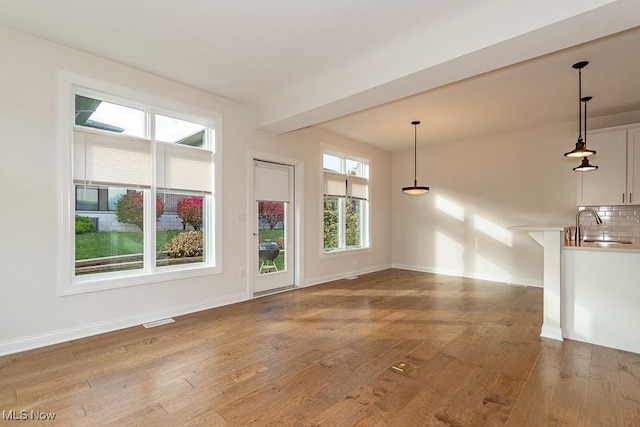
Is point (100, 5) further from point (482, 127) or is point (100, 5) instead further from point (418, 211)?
point (418, 211)

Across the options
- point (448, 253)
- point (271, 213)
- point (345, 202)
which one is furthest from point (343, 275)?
point (448, 253)

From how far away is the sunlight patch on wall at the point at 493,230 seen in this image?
6.10 metres

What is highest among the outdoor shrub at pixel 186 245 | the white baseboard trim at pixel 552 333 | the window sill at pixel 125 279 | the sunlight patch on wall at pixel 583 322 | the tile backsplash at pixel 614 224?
the tile backsplash at pixel 614 224

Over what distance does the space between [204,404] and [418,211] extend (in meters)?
6.28

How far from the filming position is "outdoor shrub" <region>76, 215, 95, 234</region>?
11.1 feet

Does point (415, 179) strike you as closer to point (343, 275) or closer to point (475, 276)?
point (475, 276)

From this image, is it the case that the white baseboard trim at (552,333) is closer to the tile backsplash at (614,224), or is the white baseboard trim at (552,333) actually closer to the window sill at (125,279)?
the tile backsplash at (614,224)

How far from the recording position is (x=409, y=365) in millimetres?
2691

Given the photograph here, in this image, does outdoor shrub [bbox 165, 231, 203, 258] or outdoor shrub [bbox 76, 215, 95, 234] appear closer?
outdoor shrub [bbox 76, 215, 95, 234]

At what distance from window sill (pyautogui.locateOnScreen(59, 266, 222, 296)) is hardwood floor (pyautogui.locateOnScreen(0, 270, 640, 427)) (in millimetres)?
525

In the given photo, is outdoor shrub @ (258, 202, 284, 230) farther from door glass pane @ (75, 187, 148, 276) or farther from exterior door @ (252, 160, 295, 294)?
door glass pane @ (75, 187, 148, 276)

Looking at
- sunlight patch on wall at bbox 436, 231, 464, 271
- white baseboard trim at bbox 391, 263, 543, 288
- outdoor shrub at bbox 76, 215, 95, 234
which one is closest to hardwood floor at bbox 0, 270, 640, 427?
outdoor shrub at bbox 76, 215, 95, 234

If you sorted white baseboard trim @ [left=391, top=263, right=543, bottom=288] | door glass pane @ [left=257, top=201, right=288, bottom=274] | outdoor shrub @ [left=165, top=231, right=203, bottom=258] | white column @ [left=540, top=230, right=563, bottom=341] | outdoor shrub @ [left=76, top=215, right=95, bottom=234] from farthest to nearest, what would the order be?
white baseboard trim @ [left=391, top=263, right=543, bottom=288] < door glass pane @ [left=257, top=201, right=288, bottom=274] < outdoor shrub @ [left=165, top=231, right=203, bottom=258] < outdoor shrub @ [left=76, top=215, right=95, bottom=234] < white column @ [left=540, top=230, right=563, bottom=341]

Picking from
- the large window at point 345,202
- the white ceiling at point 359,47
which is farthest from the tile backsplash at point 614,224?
the large window at point 345,202
